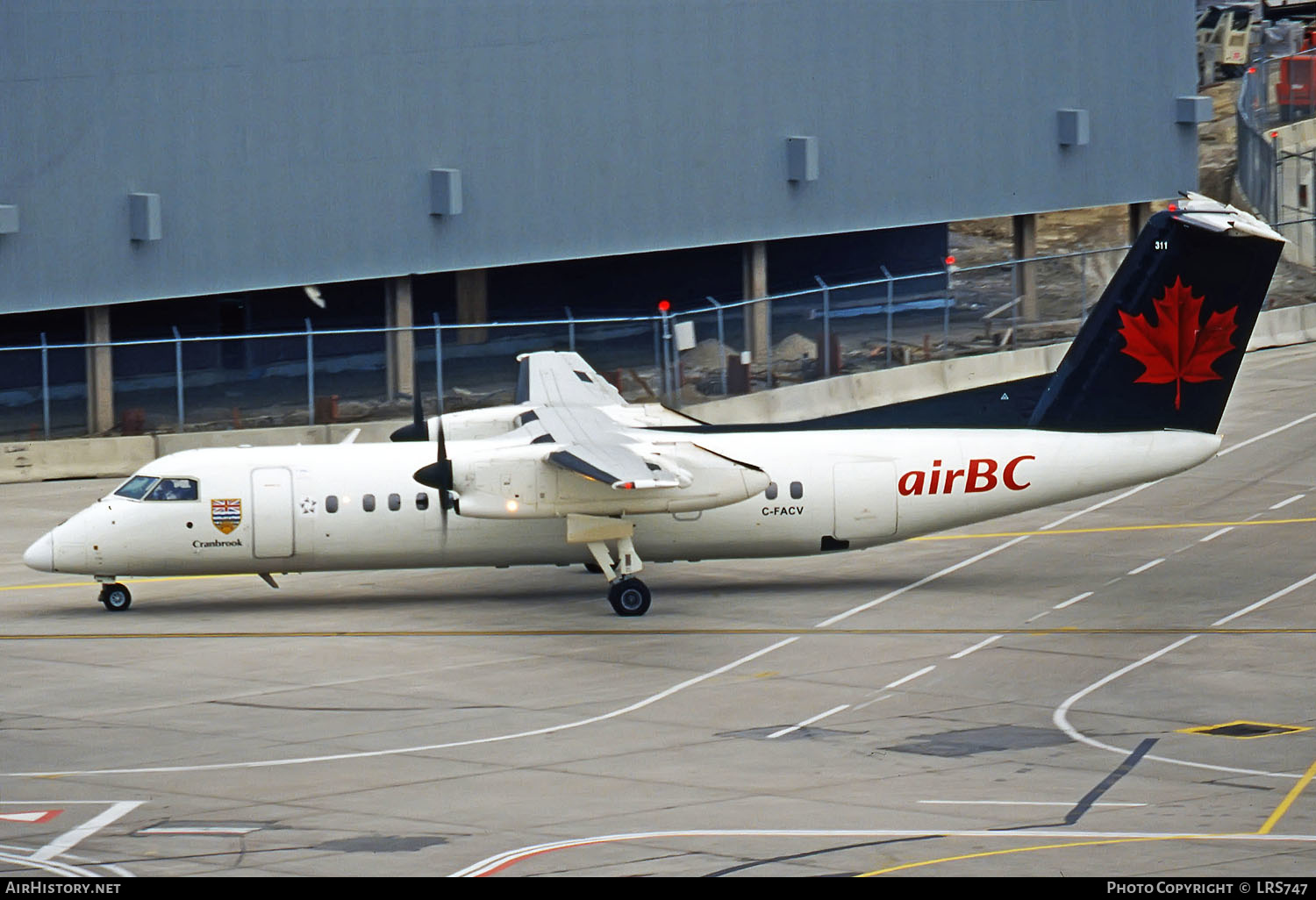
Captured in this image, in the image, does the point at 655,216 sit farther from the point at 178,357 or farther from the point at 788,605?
the point at 788,605

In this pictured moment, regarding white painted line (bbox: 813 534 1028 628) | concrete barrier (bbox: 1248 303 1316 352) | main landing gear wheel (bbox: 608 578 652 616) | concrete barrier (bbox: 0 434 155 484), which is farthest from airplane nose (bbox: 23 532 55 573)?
concrete barrier (bbox: 1248 303 1316 352)

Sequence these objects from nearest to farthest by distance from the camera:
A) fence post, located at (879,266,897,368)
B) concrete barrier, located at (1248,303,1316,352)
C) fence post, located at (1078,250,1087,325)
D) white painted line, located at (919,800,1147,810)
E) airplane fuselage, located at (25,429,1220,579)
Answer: white painted line, located at (919,800,1147,810) < airplane fuselage, located at (25,429,1220,579) < fence post, located at (879,266,897,368) < fence post, located at (1078,250,1087,325) < concrete barrier, located at (1248,303,1316,352)

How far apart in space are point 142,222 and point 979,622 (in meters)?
25.8

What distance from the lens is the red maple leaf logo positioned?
110 feet

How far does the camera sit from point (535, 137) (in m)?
53.4

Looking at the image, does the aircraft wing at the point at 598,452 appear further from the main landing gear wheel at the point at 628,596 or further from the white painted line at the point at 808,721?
the white painted line at the point at 808,721

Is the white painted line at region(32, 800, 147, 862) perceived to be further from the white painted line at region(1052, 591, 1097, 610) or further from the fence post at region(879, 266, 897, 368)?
the fence post at region(879, 266, 897, 368)

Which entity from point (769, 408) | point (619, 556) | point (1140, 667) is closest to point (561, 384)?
point (619, 556)

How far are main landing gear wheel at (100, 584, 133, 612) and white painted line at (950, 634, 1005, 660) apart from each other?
14741mm

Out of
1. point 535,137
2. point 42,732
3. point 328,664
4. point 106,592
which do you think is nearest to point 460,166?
point 535,137

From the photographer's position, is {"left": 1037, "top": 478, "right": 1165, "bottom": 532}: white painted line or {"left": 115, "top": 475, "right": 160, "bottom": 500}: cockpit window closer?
{"left": 115, "top": 475, "right": 160, "bottom": 500}: cockpit window

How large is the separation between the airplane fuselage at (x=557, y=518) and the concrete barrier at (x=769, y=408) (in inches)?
528

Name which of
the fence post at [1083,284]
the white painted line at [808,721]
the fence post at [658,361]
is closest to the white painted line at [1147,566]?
the white painted line at [808,721]

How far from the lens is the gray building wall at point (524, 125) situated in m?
47.0
